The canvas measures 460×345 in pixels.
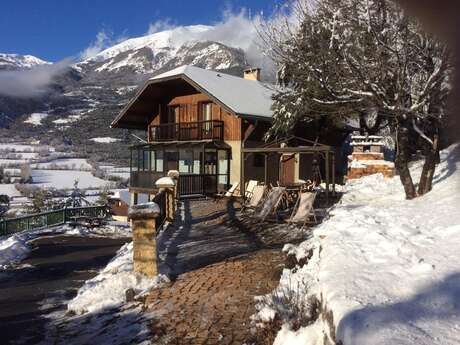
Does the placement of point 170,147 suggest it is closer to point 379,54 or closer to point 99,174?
point 379,54

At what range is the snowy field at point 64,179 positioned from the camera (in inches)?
2164

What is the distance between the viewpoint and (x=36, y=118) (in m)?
132

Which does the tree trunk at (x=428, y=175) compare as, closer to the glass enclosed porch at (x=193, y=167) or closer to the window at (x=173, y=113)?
the glass enclosed porch at (x=193, y=167)

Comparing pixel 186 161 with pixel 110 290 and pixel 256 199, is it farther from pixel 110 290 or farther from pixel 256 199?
pixel 110 290

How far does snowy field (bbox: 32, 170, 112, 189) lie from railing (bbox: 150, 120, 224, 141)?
98.0 ft

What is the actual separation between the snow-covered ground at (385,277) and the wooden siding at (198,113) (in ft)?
46.3

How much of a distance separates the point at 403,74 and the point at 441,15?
28.6 feet

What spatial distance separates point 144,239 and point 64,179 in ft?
195

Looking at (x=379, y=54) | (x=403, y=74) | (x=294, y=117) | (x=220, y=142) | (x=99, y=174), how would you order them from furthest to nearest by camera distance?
(x=99, y=174)
(x=220, y=142)
(x=294, y=117)
(x=379, y=54)
(x=403, y=74)

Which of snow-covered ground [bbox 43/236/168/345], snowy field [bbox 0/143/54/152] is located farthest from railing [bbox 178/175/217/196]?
snowy field [bbox 0/143/54/152]

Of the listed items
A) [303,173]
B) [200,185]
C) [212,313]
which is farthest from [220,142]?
[212,313]

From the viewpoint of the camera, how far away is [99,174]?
64062 mm

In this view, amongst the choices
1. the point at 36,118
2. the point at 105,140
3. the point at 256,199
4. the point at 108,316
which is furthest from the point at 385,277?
the point at 36,118

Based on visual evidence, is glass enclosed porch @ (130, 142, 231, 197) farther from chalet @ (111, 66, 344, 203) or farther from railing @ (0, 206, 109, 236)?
railing @ (0, 206, 109, 236)
